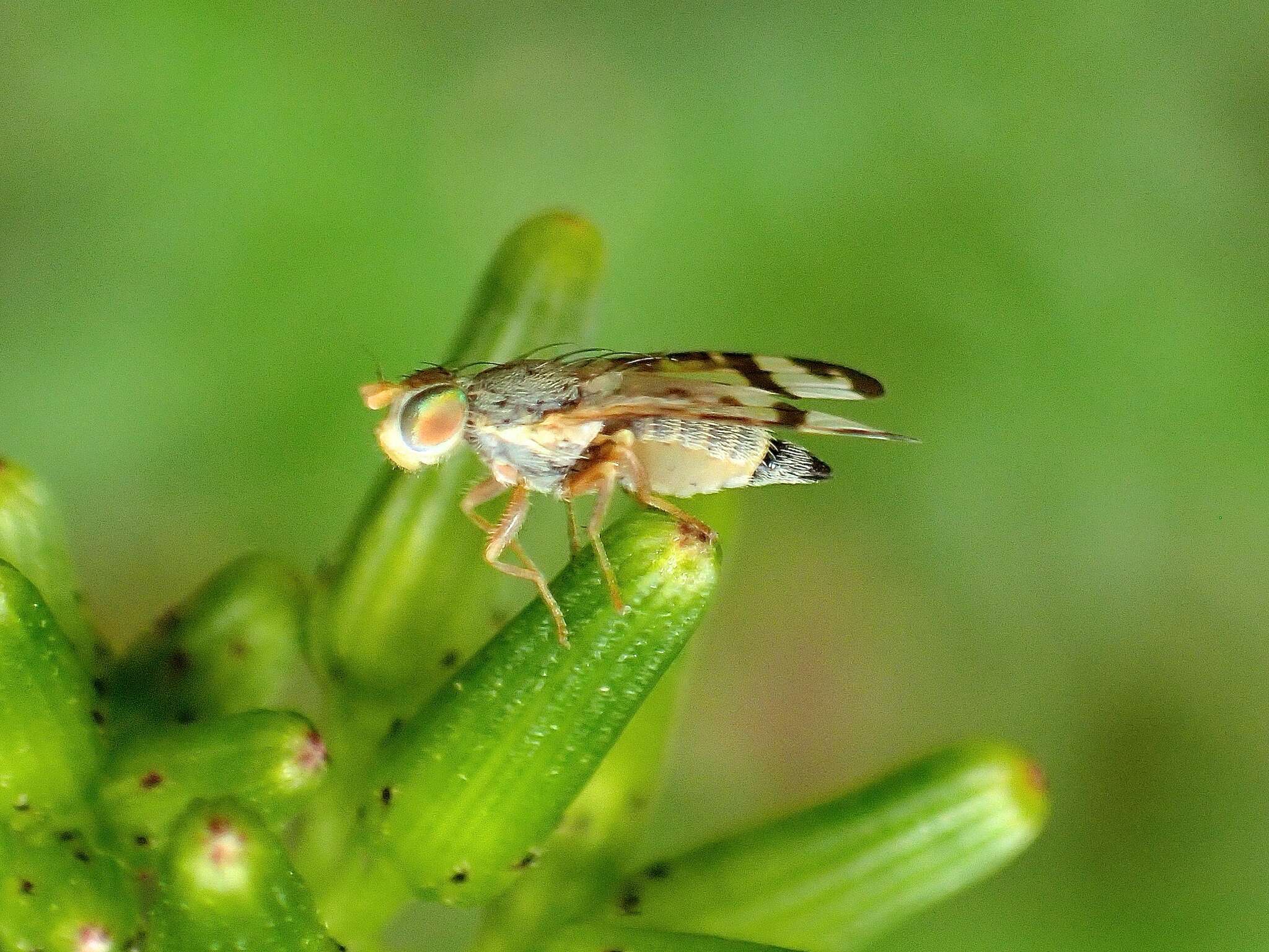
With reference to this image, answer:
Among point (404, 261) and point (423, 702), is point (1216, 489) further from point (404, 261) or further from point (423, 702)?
point (423, 702)

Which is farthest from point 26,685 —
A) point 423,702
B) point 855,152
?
point 855,152

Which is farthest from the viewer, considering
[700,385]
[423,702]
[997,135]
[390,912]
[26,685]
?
[997,135]

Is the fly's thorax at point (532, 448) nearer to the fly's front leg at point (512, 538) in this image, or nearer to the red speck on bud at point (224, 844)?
the fly's front leg at point (512, 538)

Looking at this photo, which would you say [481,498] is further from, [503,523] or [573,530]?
[573,530]

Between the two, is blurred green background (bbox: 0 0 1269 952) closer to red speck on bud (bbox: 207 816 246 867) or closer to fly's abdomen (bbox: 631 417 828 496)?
fly's abdomen (bbox: 631 417 828 496)

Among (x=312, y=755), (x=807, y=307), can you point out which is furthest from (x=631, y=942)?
(x=807, y=307)

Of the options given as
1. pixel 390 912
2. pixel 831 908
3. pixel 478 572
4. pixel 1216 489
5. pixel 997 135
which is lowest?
pixel 390 912
